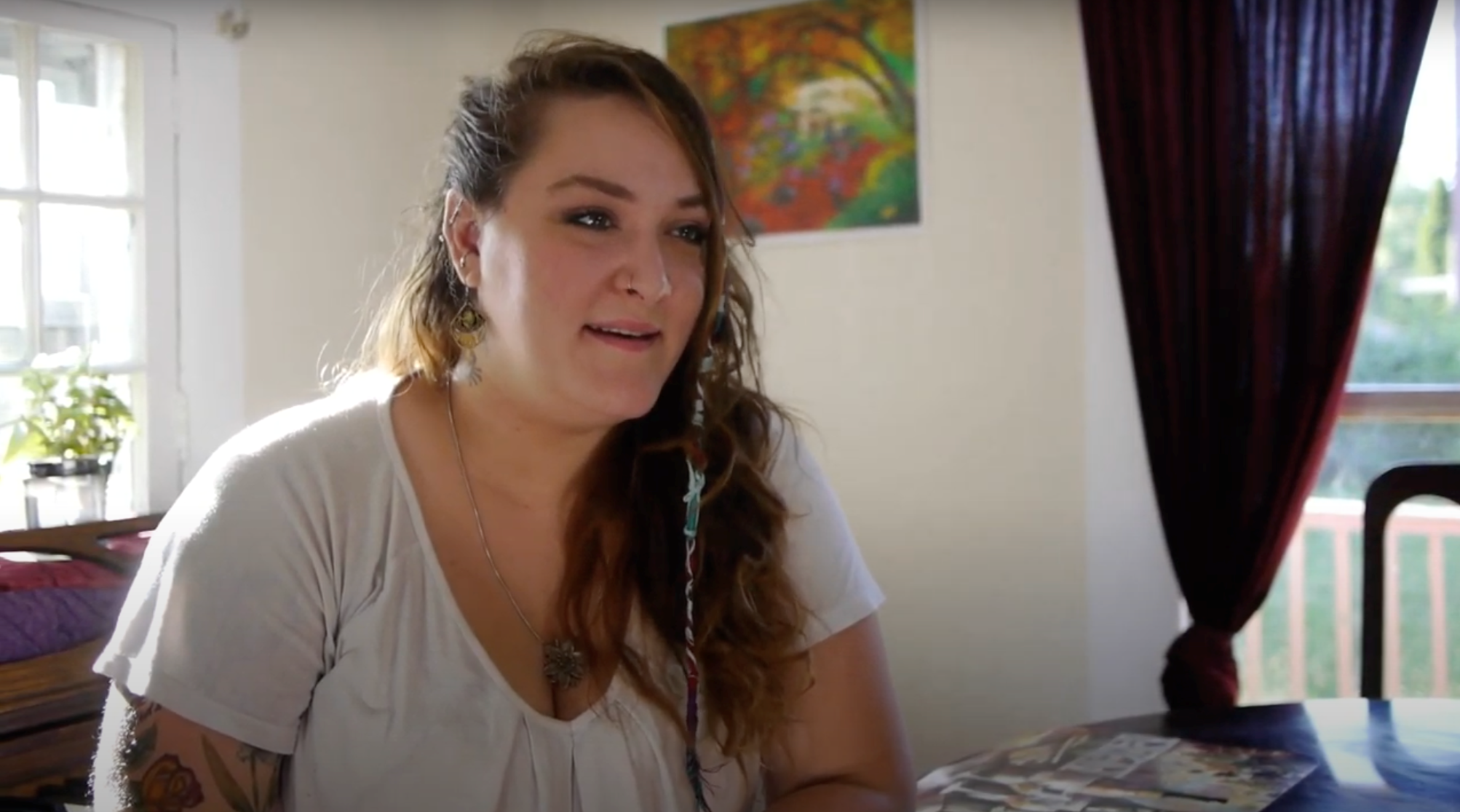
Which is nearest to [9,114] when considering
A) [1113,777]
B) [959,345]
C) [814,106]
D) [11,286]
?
[11,286]

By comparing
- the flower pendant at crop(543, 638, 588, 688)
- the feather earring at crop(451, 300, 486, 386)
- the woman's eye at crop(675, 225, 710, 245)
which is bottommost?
the flower pendant at crop(543, 638, 588, 688)

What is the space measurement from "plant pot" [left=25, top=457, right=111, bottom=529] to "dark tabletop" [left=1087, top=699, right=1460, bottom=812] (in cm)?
194

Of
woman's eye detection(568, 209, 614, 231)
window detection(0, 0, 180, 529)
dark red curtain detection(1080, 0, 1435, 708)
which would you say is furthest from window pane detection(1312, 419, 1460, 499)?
window detection(0, 0, 180, 529)

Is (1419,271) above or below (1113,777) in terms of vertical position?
above

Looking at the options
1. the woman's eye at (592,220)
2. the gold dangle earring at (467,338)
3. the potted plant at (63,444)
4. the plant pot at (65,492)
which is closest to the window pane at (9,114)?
the potted plant at (63,444)

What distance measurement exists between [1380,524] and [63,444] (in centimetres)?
233

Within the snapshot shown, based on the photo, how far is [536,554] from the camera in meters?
1.24

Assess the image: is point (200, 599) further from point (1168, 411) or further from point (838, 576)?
point (1168, 411)

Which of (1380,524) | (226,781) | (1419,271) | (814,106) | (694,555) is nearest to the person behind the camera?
(226,781)

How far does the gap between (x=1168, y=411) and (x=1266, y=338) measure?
227mm

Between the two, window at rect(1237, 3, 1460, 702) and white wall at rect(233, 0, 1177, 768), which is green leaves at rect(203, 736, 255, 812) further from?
window at rect(1237, 3, 1460, 702)

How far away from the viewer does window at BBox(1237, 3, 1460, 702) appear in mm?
2266

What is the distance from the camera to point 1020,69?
2461 millimetres

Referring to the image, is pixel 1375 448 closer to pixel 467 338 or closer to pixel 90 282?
pixel 467 338
